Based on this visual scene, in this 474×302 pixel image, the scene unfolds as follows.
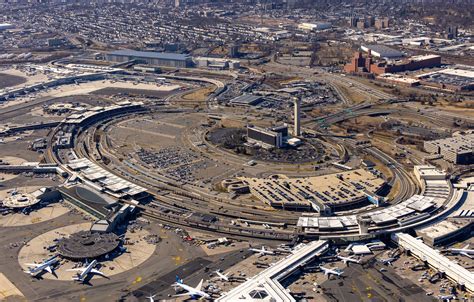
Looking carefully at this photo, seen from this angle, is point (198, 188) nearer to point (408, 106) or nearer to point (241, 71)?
point (408, 106)

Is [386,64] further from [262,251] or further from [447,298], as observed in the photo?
[447,298]

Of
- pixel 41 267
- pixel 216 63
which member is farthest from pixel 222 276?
pixel 216 63

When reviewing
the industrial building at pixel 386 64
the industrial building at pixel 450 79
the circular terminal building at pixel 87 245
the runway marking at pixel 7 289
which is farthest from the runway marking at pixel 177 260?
the industrial building at pixel 386 64

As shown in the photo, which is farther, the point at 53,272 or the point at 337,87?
the point at 337,87

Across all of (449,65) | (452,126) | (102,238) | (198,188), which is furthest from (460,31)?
(102,238)

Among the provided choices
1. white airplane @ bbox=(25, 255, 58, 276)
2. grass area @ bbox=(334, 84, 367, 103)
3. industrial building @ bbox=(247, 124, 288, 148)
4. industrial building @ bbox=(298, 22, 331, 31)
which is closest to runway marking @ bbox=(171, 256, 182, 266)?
white airplane @ bbox=(25, 255, 58, 276)

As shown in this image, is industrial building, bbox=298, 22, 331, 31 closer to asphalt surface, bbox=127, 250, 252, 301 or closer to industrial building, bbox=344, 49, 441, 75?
industrial building, bbox=344, 49, 441, 75
